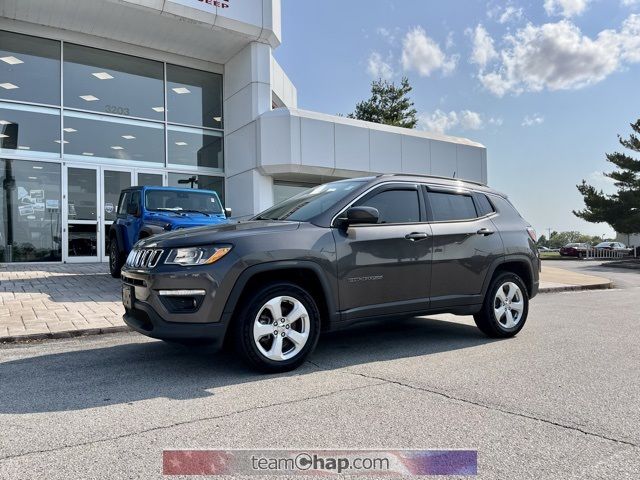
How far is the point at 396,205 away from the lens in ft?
17.6

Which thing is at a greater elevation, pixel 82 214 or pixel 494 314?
pixel 82 214

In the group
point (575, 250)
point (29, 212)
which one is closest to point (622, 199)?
point (575, 250)

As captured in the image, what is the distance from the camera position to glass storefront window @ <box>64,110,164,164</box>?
15.8 metres

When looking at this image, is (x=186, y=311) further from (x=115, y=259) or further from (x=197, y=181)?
(x=197, y=181)

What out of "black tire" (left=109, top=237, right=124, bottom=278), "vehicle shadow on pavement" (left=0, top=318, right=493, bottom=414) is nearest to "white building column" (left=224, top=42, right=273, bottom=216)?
"black tire" (left=109, top=237, right=124, bottom=278)

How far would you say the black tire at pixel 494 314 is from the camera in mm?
5874

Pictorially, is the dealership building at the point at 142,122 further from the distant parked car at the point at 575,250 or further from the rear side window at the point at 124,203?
the distant parked car at the point at 575,250

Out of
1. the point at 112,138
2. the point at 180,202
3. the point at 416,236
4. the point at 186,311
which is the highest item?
the point at 112,138

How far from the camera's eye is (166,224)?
9516 millimetres

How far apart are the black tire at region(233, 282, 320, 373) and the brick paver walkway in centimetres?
302

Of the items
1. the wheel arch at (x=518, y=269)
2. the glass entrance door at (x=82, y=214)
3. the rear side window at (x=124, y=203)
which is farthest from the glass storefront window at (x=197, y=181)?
the wheel arch at (x=518, y=269)

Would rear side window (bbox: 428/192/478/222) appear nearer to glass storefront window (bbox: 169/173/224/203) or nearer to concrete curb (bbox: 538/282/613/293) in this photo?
concrete curb (bbox: 538/282/613/293)

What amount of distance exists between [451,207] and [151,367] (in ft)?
11.8

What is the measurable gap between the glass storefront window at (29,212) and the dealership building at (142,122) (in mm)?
29
